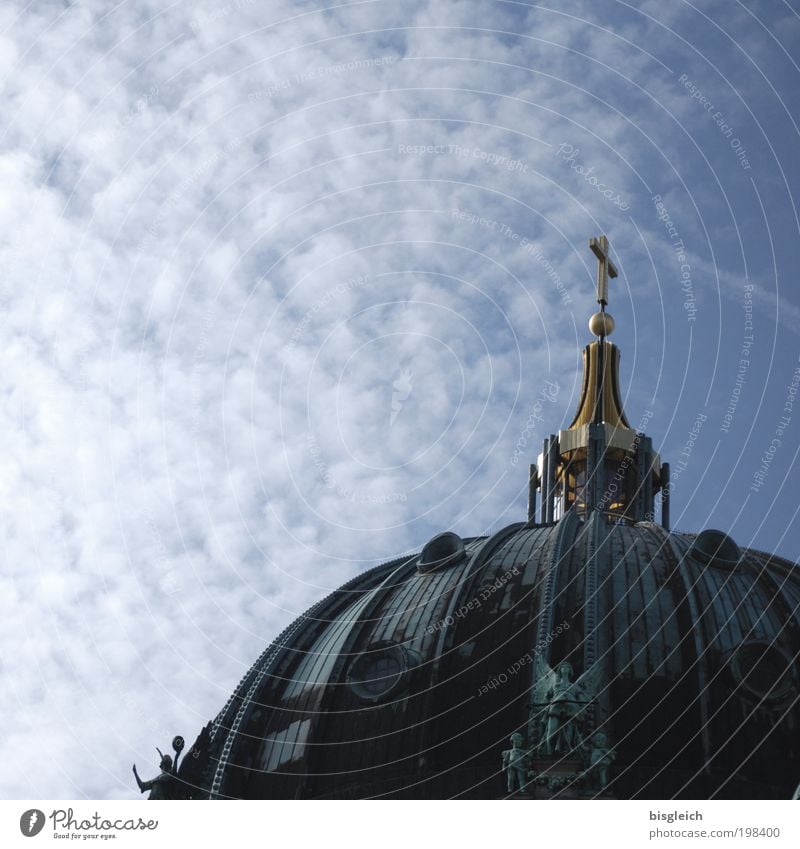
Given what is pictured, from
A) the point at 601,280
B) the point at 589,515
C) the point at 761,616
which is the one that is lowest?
the point at 761,616

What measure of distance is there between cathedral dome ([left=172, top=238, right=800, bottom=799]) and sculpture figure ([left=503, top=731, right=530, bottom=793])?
68 millimetres

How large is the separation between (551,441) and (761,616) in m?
18.1

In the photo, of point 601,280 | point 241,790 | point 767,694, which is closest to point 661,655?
point 767,694

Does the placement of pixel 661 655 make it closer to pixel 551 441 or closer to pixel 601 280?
pixel 551 441

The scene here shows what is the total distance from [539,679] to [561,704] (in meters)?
2.21

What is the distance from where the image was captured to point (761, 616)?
169 feet

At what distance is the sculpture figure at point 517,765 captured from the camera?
44.1m

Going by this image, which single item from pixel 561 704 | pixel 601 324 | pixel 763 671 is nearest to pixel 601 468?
pixel 601 324

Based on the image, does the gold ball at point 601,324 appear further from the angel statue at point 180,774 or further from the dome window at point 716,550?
the angel statue at point 180,774

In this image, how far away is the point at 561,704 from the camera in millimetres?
44812

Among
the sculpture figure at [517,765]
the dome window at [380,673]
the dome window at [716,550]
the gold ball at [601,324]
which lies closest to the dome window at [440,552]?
the dome window at [380,673]

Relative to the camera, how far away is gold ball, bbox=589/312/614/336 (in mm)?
72688
